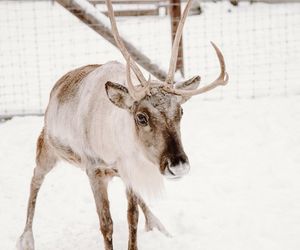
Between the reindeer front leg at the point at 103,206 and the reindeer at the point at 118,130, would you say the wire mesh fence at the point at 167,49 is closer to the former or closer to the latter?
the reindeer at the point at 118,130

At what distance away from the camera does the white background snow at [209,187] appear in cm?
409

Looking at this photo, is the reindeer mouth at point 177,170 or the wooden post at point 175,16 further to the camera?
the wooden post at point 175,16

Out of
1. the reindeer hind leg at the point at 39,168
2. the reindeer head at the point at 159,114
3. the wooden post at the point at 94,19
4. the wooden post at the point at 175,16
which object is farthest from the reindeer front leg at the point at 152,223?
the wooden post at the point at 175,16

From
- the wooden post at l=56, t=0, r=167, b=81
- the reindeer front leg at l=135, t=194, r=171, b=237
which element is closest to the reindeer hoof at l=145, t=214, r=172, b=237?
the reindeer front leg at l=135, t=194, r=171, b=237

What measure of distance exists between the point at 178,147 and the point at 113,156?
67cm

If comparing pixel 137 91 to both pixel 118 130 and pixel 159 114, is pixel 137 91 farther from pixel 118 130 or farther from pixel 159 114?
pixel 118 130

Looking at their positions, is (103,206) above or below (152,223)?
above

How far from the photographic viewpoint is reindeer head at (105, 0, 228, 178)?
2.89 m

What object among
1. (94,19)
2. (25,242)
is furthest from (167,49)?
(25,242)

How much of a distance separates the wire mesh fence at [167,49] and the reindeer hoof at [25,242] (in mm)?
2800

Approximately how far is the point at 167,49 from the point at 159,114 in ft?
21.6

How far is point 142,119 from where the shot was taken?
10.0ft

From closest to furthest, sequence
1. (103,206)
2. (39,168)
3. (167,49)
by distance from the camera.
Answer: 1. (103,206)
2. (39,168)
3. (167,49)

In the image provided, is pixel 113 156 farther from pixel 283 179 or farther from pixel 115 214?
pixel 283 179
